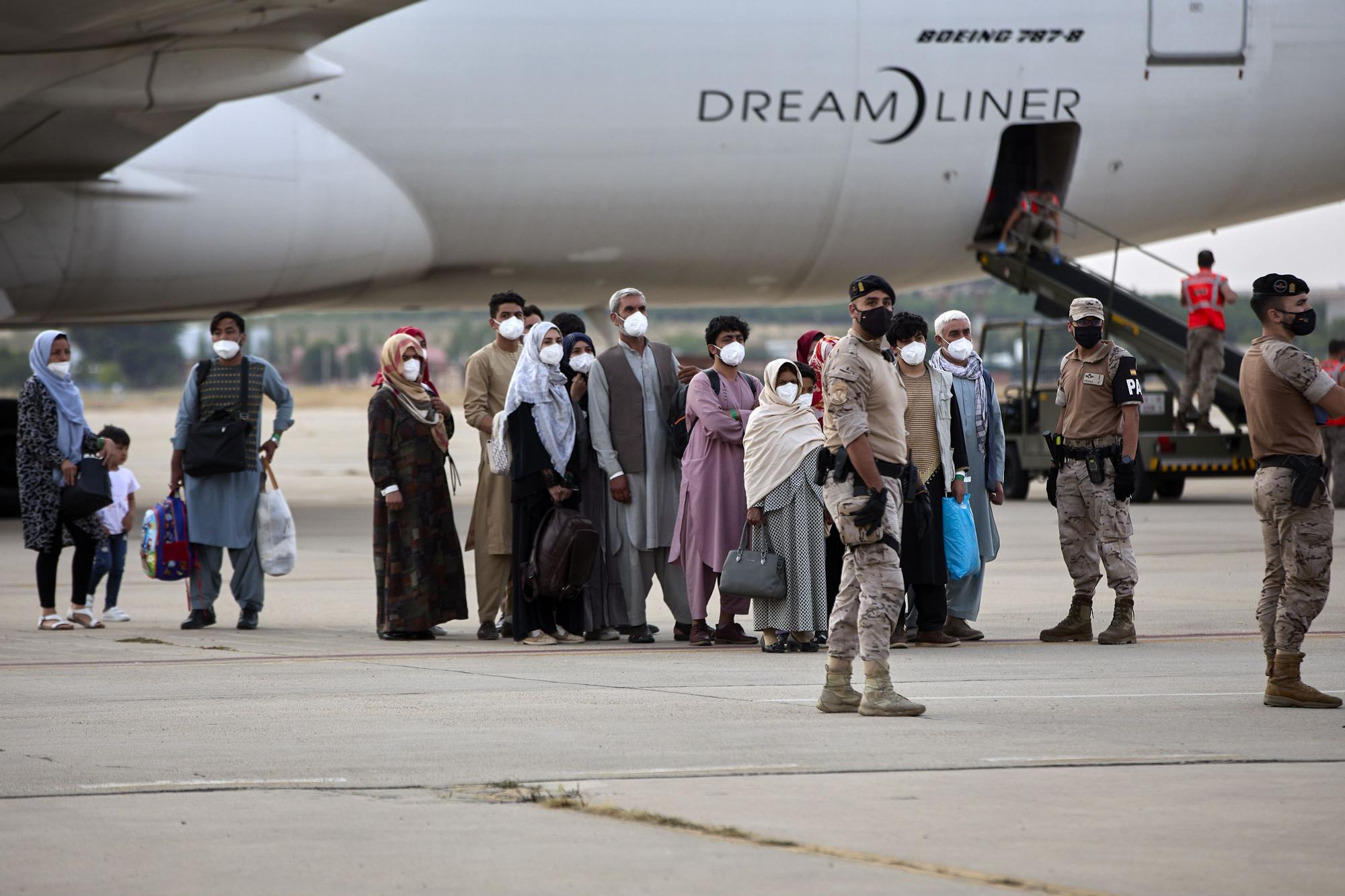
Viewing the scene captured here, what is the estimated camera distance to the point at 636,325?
30.6ft

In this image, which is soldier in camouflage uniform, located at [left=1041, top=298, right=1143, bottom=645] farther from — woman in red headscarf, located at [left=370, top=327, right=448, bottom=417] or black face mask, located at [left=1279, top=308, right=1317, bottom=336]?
woman in red headscarf, located at [left=370, top=327, right=448, bottom=417]

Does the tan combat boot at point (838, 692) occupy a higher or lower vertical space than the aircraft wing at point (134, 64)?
lower

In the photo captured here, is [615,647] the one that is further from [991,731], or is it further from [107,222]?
[107,222]

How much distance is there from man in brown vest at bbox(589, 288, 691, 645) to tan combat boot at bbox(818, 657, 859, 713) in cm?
267

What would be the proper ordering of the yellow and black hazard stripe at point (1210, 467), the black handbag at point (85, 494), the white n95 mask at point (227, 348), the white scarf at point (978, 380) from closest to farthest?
the white scarf at point (978, 380) → the black handbag at point (85, 494) → the white n95 mask at point (227, 348) → the yellow and black hazard stripe at point (1210, 467)

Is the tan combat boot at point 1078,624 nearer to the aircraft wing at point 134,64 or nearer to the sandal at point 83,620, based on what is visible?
→ the sandal at point 83,620

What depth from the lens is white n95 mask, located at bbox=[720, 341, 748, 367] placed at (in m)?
9.09

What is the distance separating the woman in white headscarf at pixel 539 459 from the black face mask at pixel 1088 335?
8.70ft

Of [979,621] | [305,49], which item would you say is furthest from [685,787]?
[305,49]

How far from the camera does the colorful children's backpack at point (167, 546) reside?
10008mm

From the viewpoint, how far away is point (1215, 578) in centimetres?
1201

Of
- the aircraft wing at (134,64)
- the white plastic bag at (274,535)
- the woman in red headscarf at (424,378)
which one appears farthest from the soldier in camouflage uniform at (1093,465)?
the aircraft wing at (134,64)

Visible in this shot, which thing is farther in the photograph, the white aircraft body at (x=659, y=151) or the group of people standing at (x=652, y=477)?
the white aircraft body at (x=659, y=151)

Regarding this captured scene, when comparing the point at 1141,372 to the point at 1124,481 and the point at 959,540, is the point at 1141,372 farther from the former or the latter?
the point at 959,540
